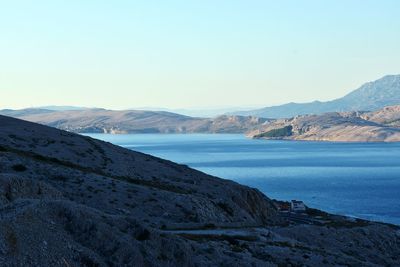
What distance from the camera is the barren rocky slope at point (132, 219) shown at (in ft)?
92.7

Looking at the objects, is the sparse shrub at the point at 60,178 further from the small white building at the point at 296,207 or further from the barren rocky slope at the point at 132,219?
the small white building at the point at 296,207

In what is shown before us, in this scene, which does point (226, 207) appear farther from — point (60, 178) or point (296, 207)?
point (296, 207)

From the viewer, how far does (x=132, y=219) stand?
3316 centimetres

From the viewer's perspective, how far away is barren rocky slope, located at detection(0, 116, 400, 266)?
2825cm

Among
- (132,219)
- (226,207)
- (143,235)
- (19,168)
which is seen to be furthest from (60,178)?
(143,235)

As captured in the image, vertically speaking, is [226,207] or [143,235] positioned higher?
[143,235]

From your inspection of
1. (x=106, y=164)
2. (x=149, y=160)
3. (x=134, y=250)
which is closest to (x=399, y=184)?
(x=149, y=160)

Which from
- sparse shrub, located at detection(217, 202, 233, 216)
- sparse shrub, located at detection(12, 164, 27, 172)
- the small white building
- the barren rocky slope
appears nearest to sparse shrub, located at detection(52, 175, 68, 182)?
the barren rocky slope

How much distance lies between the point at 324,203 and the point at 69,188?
A: 337 ft

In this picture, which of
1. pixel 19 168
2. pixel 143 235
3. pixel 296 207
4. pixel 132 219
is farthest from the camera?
pixel 296 207

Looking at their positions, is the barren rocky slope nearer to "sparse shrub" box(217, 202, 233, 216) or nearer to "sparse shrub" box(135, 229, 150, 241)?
"sparse shrub" box(135, 229, 150, 241)

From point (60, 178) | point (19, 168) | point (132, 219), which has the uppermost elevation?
point (19, 168)

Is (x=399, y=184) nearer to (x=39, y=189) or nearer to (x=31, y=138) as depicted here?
(x=31, y=138)

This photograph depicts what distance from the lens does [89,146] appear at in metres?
94.4
